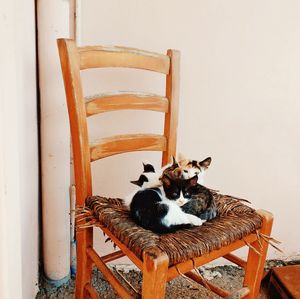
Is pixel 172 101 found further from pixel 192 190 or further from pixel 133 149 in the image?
pixel 192 190

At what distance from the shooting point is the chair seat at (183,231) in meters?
0.65

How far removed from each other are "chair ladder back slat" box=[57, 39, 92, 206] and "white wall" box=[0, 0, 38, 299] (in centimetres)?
11

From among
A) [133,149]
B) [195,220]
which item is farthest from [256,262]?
Answer: [133,149]

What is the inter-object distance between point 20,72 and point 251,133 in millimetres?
799

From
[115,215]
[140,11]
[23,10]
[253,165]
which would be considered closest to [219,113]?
[253,165]

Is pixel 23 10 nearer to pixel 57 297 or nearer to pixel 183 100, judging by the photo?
pixel 183 100

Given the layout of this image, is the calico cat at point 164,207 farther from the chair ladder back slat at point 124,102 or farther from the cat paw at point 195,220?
the chair ladder back slat at point 124,102

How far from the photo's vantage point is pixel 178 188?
0.71 m

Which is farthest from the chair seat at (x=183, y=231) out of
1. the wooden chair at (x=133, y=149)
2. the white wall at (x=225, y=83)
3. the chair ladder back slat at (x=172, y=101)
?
the white wall at (x=225, y=83)

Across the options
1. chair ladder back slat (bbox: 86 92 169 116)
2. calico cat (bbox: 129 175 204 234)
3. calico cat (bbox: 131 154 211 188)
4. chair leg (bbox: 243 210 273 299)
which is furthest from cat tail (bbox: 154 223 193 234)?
chair ladder back slat (bbox: 86 92 169 116)

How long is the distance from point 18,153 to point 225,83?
0.73 metres

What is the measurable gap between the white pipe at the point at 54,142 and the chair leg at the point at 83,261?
0.20 metres

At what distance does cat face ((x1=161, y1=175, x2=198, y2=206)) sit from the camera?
2.34ft

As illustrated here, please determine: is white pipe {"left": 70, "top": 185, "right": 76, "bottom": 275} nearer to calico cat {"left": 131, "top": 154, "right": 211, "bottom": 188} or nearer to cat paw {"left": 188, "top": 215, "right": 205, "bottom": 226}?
calico cat {"left": 131, "top": 154, "right": 211, "bottom": 188}
